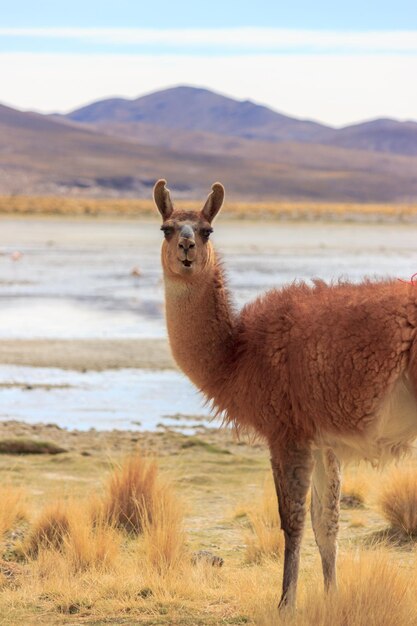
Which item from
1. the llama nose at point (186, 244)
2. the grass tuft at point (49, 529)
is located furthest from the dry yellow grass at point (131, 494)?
the llama nose at point (186, 244)

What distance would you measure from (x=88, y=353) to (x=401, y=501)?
801 cm

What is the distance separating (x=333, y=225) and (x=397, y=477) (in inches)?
1973

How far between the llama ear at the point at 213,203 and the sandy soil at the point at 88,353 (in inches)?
333

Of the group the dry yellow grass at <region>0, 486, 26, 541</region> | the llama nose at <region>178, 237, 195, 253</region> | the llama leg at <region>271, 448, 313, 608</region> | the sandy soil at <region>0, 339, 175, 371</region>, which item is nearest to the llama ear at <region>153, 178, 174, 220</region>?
the llama nose at <region>178, 237, 195, 253</region>

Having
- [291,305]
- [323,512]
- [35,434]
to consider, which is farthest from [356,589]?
[35,434]

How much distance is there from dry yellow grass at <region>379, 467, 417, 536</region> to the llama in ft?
5.46

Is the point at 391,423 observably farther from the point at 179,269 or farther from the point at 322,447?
the point at 179,269

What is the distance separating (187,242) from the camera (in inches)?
201

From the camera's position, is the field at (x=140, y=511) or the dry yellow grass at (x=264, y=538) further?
the dry yellow grass at (x=264, y=538)

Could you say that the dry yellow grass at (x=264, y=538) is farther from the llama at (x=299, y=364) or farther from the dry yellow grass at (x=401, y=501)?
the llama at (x=299, y=364)

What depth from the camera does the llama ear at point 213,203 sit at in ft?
17.6

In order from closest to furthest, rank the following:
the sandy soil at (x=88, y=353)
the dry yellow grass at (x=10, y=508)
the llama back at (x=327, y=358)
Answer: the llama back at (x=327, y=358) → the dry yellow grass at (x=10, y=508) → the sandy soil at (x=88, y=353)

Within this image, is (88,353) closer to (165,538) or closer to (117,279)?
(165,538)

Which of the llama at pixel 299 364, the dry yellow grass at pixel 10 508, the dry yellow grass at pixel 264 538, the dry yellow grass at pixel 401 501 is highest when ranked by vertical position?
the llama at pixel 299 364
